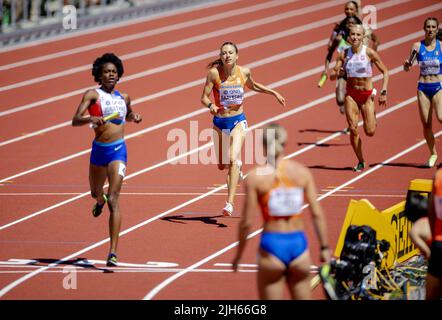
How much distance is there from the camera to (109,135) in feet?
38.2

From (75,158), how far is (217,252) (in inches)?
272

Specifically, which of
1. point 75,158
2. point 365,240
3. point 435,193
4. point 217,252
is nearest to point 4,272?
point 217,252

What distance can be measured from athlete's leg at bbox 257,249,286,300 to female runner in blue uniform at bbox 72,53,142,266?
3586mm

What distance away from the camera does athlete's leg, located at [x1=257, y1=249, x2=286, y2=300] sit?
809 centimetres

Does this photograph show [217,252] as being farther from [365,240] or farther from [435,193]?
[435,193]

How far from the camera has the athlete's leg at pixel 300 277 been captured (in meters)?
8.12

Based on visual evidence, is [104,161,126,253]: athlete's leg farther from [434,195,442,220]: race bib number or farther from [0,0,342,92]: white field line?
[0,0,342,92]: white field line

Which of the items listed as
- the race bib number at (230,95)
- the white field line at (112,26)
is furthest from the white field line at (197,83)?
the race bib number at (230,95)

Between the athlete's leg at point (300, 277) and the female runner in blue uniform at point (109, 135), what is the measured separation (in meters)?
3.66

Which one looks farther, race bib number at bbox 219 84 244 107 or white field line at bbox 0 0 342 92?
white field line at bbox 0 0 342 92

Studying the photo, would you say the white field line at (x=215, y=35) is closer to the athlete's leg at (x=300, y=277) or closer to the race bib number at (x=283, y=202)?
the race bib number at (x=283, y=202)

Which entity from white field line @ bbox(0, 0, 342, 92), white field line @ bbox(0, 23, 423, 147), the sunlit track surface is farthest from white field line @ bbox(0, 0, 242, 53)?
white field line @ bbox(0, 23, 423, 147)

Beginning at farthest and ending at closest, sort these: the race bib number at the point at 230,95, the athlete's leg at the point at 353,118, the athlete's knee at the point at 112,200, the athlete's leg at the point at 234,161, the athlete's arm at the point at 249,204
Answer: the athlete's leg at the point at 353,118, the race bib number at the point at 230,95, the athlete's leg at the point at 234,161, the athlete's knee at the point at 112,200, the athlete's arm at the point at 249,204

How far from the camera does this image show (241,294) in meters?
10.5
